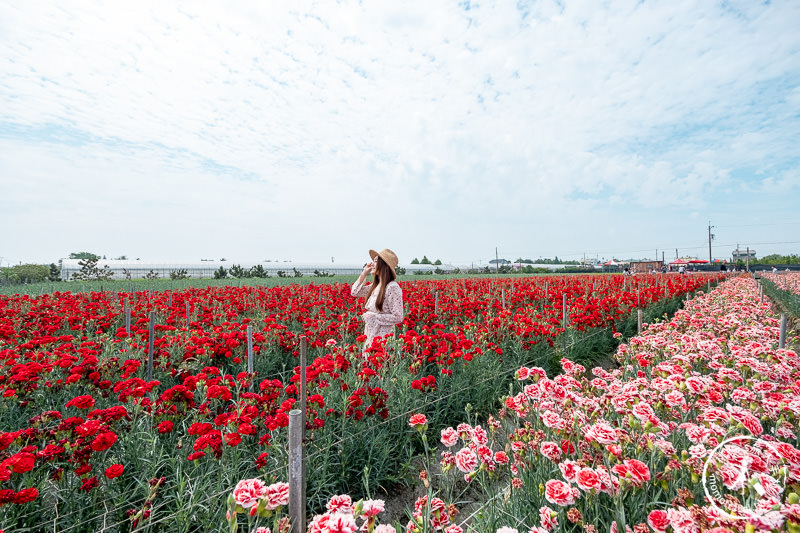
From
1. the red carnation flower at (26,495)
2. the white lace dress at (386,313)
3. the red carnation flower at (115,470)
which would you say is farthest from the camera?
the white lace dress at (386,313)

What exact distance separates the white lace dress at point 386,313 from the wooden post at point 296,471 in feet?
8.38

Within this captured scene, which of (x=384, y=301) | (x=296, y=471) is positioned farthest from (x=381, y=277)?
(x=296, y=471)

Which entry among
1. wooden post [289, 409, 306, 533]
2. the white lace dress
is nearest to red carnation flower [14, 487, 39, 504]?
wooden post [289, 409, 306, 533]

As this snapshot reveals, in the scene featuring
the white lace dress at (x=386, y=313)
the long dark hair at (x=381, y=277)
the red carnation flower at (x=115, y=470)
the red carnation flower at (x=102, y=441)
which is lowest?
the red carnation flower at (x=115, y=470)

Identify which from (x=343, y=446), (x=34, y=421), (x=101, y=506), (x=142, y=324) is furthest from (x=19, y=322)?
(x=343, y=446)

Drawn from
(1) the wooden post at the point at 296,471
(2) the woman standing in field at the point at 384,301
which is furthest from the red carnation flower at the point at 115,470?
(2) the woman standing in field at the point at 384,301

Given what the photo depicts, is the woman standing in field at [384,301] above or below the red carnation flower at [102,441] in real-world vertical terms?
above

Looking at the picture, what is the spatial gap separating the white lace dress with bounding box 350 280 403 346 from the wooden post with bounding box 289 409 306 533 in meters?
2.56

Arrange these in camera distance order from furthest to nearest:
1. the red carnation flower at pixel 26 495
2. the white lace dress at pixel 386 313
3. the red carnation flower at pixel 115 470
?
the white lace dress at pixel 386 313, the red carnation flower at pixel 115 470, the red carnation flower at pixel 26 495

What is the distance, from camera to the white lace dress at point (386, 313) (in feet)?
14.0

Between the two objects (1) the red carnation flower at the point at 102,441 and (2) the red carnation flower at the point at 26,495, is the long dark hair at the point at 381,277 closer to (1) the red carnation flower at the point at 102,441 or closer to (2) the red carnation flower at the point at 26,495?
(1) the red carnation flower at the point at 102,441

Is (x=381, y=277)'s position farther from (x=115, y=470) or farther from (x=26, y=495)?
(x=26, y=495)

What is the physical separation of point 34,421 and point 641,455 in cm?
346

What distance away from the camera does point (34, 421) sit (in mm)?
2332
